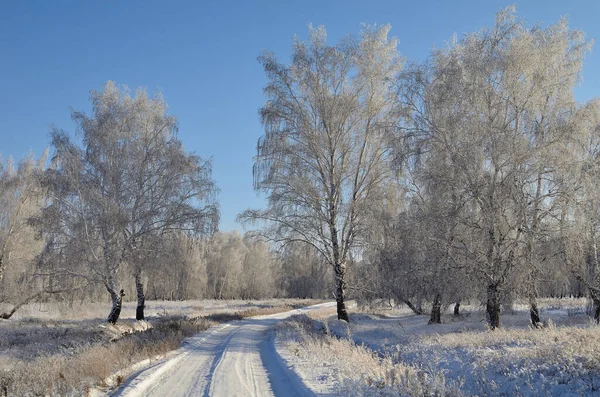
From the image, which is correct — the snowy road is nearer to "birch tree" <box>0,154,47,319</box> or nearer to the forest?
the forest

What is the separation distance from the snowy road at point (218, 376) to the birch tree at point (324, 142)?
7.87 meters

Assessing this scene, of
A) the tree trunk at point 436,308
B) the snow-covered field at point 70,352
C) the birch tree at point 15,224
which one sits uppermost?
the birch tree at point 15,224

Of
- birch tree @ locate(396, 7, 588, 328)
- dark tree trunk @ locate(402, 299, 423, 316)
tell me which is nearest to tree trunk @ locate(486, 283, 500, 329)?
birch tree @ locate(396, 7, 588, 328)

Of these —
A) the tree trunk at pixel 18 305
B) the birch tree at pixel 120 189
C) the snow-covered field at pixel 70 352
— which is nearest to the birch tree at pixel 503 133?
the snow-covered field at pixel 70 352

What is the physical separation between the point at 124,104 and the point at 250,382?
1930 cm

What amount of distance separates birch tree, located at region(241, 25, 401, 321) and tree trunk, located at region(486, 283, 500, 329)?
635cm

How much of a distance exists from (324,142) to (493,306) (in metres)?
9.95

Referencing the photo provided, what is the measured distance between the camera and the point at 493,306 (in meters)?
14.8

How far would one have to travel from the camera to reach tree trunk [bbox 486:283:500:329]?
1462 centimetres

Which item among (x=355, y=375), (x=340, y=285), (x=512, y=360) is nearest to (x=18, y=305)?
(x=340, y=285)

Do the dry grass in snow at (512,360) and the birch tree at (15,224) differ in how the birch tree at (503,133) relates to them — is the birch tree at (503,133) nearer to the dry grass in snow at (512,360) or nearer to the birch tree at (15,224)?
the dry grass in snow at (512,360)

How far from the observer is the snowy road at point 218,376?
7.26 meters

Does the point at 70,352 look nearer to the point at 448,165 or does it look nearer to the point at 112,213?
the point at 112,213

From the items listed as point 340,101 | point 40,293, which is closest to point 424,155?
point 340,101
